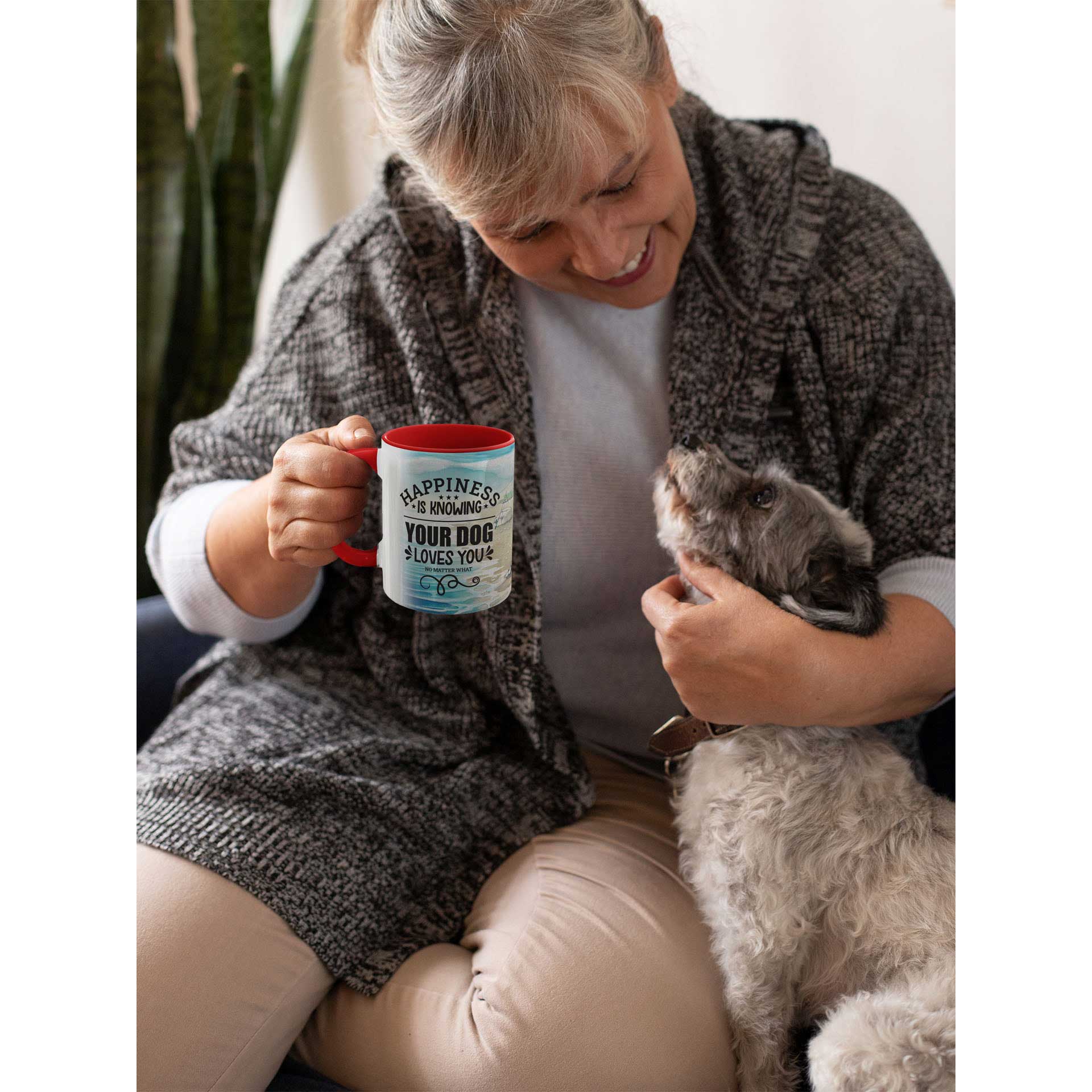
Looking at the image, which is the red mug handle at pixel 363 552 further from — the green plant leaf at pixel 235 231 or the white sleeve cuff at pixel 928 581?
the green plant leaf at pixel 235 231

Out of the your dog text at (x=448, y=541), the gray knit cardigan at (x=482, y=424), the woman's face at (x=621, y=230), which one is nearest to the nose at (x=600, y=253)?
the woman's face at (x=621, y=230)

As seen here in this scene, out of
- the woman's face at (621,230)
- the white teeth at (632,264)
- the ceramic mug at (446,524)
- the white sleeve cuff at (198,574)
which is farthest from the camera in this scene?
the white sleeve cuff at (198,574)

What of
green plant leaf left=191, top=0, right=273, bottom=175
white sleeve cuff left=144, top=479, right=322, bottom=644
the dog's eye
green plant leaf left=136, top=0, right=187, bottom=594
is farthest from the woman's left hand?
green plant leaf left=191, top=0, right=273, bottom=175

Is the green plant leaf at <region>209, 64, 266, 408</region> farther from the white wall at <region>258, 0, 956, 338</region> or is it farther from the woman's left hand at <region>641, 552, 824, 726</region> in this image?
the woman's left hand at <region>641, 552, 824, 726</region>

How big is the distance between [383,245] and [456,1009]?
3.00 ft

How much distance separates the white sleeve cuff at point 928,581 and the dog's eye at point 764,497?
0.54 feet

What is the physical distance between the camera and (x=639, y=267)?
1087mm

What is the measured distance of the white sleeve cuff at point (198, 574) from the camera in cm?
118

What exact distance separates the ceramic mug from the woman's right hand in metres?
0.07

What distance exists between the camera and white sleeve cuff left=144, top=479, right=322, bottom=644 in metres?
1.18

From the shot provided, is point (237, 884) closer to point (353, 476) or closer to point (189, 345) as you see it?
point (353, 476)

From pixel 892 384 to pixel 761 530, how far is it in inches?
10.5
